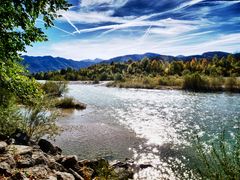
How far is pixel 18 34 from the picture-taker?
1160 cm

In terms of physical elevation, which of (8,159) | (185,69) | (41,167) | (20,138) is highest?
(8,159)

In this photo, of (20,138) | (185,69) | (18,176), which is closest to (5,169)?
(18,176)

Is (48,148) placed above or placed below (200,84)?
above

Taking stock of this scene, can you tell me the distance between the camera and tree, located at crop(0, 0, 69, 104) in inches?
428

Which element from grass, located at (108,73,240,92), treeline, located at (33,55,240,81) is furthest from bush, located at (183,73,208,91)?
treeline, located at (33,55,240,81)

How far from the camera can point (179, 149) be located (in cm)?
2742

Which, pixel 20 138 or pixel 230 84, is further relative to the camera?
pixel 230 84

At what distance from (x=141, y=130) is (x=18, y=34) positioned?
26859 millimetres

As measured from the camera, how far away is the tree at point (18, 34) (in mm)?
10875

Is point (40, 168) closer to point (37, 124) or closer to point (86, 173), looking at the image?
point (86, 173)

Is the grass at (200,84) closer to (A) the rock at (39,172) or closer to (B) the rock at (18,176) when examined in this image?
(A) the rock at (39,172)

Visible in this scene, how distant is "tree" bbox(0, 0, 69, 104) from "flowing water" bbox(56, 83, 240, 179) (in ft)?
36.5

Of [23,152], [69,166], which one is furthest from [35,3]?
[69,166]

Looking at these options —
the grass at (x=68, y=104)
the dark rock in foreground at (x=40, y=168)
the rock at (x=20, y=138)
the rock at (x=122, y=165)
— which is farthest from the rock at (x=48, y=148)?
the grass at (x=68, y=104)
